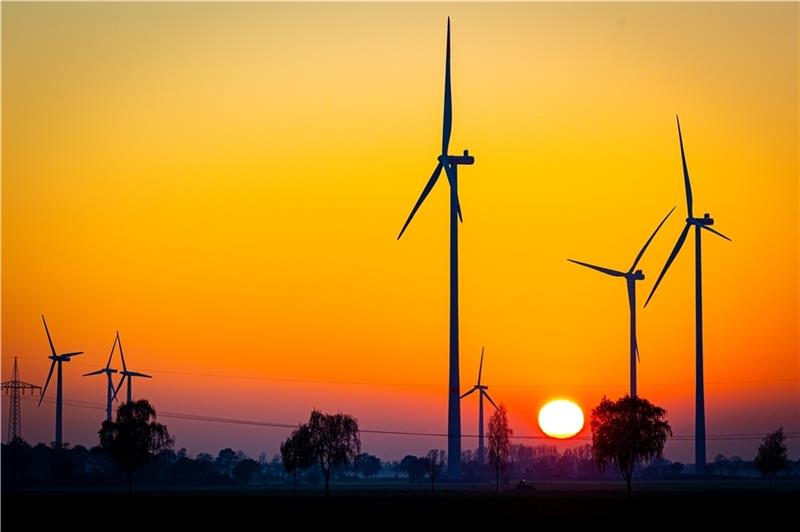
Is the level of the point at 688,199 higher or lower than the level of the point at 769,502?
higher

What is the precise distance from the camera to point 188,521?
92562 millimetres

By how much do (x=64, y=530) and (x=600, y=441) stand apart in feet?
302

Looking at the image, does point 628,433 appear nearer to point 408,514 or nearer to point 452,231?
point 452,231

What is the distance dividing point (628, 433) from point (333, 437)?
35628 millimetres

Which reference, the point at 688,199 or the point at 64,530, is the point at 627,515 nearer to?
the point at 64,530

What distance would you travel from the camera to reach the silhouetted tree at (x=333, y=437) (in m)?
178

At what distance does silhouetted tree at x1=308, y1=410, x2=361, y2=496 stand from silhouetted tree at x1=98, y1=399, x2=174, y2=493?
62.9 ft

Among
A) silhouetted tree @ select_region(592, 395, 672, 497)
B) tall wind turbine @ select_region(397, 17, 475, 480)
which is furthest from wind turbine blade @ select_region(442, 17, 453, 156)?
silhouetted tree @ select_region(592, 395, 672, 497)

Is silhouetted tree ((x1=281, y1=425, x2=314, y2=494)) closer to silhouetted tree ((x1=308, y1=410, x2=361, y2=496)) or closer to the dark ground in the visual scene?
silhouetted tree ((x1=308, y1=410, x2=361, y2=496))

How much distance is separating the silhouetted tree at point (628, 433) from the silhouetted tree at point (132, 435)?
1901 inches

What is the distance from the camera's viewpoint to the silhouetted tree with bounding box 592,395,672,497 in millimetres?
163250

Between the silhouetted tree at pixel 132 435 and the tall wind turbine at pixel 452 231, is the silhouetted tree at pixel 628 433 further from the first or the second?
the silhouetted tree at pixel 132 435

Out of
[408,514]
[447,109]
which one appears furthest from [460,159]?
[408,514]

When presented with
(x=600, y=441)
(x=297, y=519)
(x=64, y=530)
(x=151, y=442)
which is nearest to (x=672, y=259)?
(x=600, y=441)
